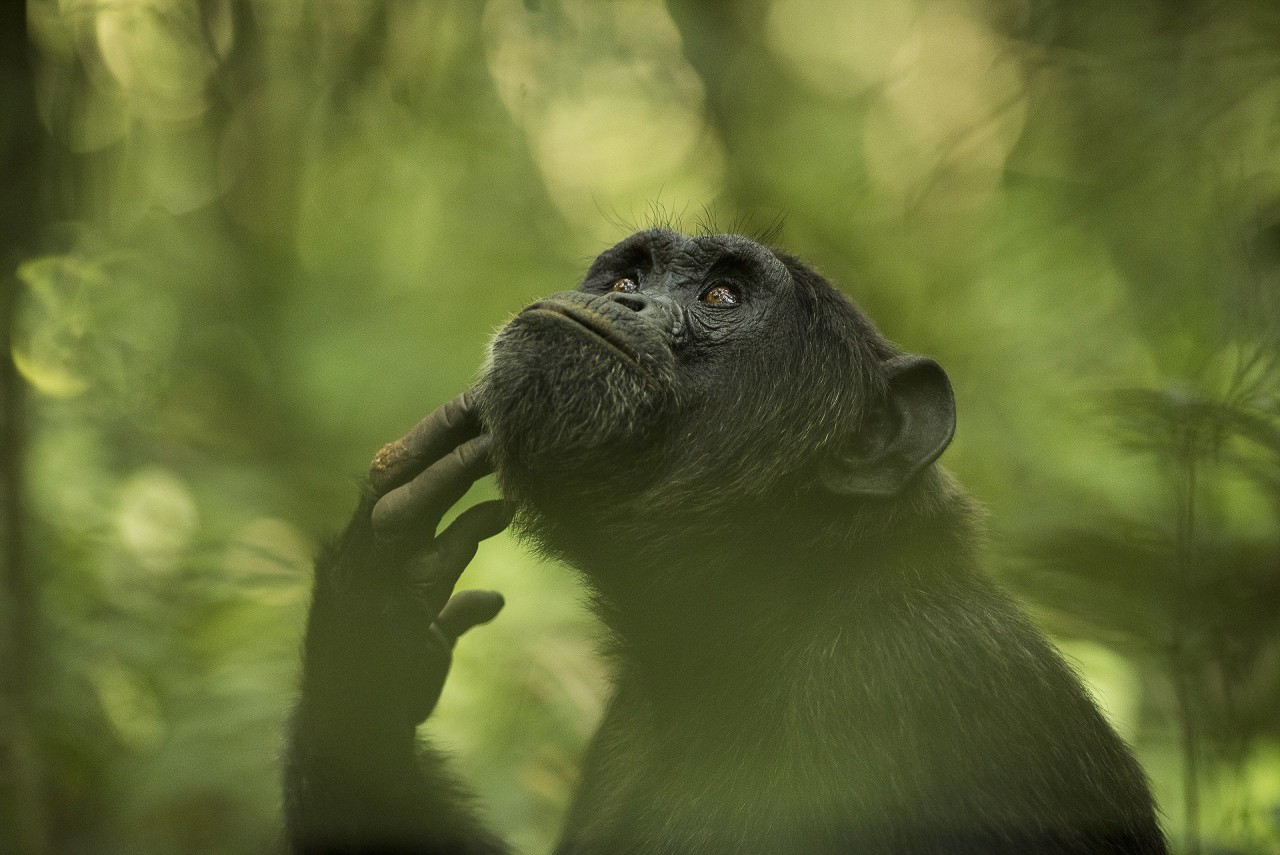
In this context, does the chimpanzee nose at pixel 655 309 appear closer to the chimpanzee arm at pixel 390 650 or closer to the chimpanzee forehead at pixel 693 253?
the chimpanzee forehead at pixel 693 253

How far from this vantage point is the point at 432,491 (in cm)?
318

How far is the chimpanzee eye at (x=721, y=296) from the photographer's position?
3.61 meters

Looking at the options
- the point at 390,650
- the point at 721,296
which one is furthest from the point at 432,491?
the point at 721,296

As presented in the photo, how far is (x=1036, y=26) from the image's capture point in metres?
7.71

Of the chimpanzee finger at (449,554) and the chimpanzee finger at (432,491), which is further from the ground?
the chimpanzee finger at (432,491)

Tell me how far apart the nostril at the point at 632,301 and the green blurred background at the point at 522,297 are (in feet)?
3.38

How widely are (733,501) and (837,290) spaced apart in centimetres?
99

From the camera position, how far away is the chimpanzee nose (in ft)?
11.1

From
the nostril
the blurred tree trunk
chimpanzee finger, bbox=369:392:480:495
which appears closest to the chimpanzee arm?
chimpanzee finger, bbox=369:392:480:495

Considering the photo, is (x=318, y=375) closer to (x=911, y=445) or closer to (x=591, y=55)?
(x=591, y=55)

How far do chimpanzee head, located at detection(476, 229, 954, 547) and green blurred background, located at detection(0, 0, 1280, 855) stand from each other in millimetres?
850

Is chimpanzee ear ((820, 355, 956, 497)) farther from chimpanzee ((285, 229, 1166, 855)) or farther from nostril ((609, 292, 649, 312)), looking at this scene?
nostril ((609, 292, 649, 312))

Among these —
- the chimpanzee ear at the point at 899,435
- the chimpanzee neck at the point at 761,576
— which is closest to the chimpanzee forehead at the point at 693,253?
the chimpanzee ear at the point at 899,435

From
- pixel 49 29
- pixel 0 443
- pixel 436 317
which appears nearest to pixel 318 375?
pixel 436 317
